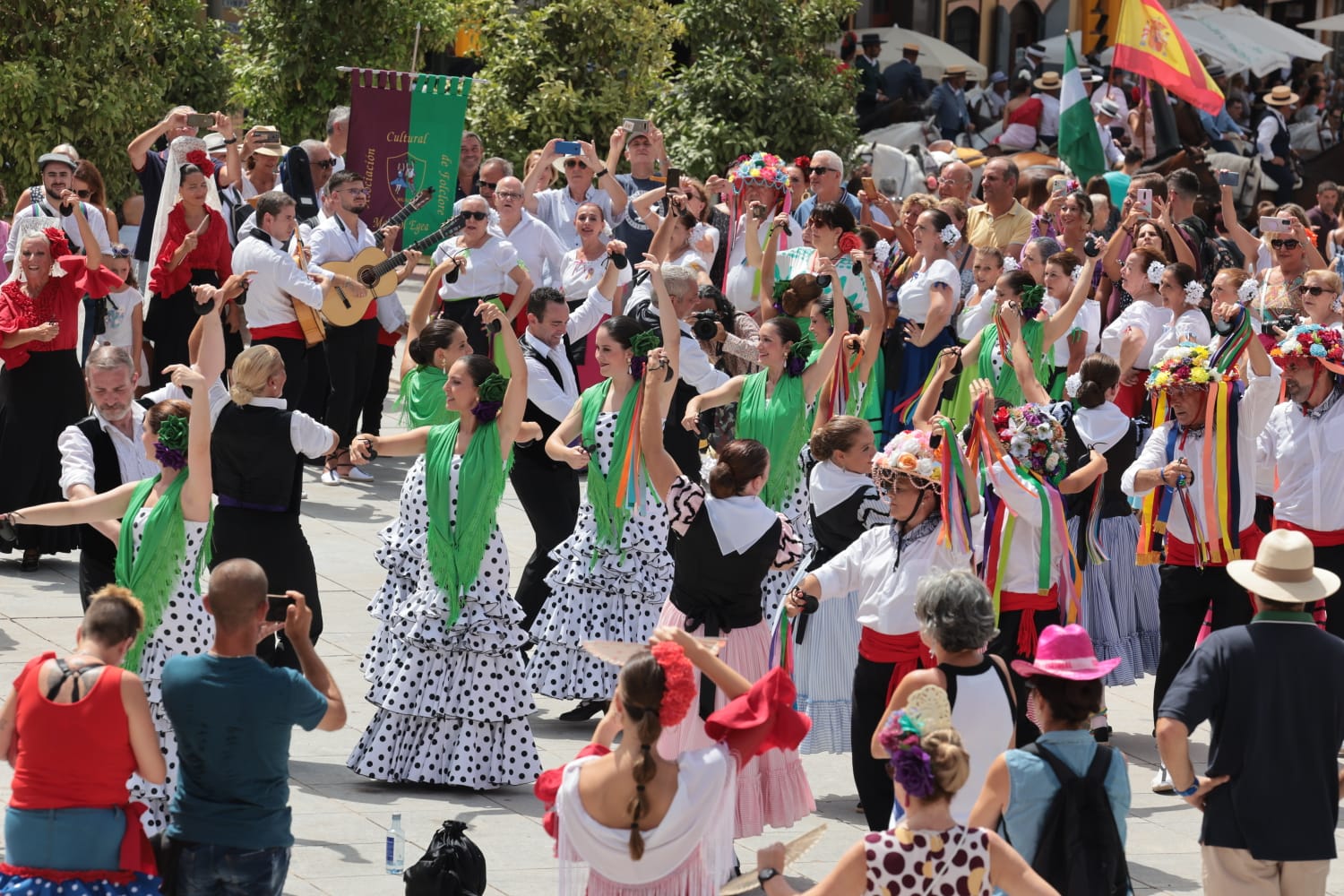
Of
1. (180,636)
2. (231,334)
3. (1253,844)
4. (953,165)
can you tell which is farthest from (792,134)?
(1253,844)

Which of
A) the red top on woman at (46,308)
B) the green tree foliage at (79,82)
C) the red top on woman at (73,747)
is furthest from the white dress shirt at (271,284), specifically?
the red top on woman at (73,747)

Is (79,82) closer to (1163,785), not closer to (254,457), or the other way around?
(254,457)

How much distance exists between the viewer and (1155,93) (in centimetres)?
2062

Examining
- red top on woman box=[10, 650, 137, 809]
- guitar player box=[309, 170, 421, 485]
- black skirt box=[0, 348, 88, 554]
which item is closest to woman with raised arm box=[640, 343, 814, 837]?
red top on woman box=[10, 650, 137, 809]

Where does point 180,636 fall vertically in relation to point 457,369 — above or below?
below

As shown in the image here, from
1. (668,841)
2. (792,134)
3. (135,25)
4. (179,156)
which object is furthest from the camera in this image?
(792,134)

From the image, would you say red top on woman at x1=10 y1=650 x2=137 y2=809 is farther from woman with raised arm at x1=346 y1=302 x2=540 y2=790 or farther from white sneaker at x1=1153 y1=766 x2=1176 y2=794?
white sneaker at x1=1153 y1=766 x2=1176 y2=794

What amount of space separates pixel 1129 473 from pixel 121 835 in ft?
16.5

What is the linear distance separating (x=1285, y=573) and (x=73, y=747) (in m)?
3.48

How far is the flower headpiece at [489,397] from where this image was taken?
7.77 metres

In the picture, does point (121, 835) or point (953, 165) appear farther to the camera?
point (953, 165)

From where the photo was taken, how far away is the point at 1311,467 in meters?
8.97

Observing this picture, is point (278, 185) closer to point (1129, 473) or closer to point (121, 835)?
point (1129, 473)

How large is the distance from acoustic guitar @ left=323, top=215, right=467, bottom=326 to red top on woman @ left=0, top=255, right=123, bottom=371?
1.90 meters
